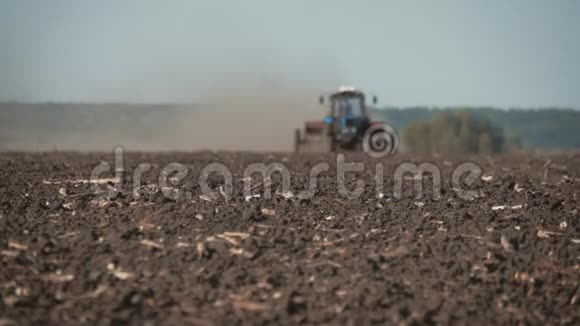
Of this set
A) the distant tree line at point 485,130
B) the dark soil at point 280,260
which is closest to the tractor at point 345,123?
the dark soil at point 280,260

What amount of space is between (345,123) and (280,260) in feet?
66.7

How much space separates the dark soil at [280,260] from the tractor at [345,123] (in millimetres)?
17226

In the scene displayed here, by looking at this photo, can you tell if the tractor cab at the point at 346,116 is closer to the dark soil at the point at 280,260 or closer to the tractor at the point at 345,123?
the tractor at the point at 345,123

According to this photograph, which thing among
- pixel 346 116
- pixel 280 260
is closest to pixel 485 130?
pixel 346 116

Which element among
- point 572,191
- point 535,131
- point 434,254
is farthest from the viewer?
point 535,131

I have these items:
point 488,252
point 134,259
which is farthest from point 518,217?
point 134,259

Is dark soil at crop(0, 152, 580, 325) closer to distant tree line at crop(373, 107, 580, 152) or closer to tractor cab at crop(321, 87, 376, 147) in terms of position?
tractor cab at crop(321, 87, 376, 147)

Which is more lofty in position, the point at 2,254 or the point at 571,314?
the point at 2,254

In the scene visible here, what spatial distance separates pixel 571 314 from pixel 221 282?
2384mm

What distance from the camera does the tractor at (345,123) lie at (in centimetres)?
2605

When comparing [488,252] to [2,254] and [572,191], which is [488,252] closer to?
[2,254]

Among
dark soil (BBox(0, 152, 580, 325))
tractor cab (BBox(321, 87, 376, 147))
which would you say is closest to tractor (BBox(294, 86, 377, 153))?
tractor cab (BBox(321, 87, 376, 147))

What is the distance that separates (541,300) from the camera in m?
5.49

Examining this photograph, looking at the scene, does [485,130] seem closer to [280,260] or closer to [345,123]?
[345,123]
